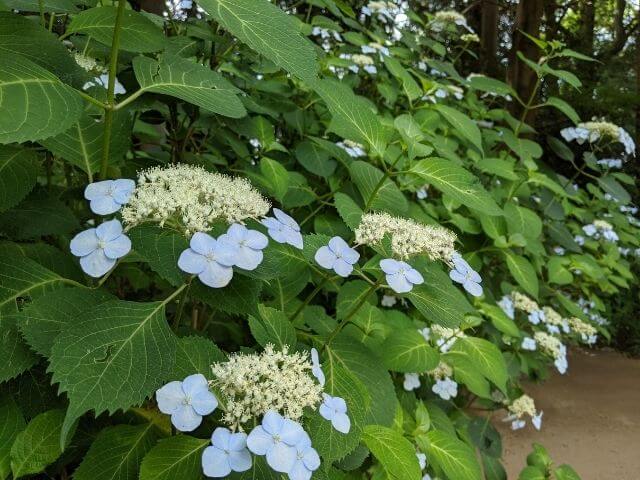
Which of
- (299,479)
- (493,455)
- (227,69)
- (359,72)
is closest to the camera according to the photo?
(299,479)

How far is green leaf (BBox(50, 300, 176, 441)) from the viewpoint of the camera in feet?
1.89

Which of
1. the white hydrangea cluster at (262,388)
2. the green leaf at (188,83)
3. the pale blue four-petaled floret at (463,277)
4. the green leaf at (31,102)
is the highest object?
the green leaf at (188,83)

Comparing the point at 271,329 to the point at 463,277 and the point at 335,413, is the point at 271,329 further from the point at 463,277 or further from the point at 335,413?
the point at 463,277

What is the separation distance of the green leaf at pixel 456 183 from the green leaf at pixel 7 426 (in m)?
0.81

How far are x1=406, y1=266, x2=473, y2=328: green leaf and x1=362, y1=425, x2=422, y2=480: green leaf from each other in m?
0.21

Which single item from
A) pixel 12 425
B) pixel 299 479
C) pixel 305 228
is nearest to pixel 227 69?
pixel 305 228

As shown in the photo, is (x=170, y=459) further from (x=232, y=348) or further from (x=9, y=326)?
(x=232, y=348)

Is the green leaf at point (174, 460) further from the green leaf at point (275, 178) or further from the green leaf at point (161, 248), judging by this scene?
the green leaf at point (275, 178)

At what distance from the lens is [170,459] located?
2.16ft

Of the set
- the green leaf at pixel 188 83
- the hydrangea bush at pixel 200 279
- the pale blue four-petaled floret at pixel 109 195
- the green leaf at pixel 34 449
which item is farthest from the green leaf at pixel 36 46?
the green leaf at pixel 34 449

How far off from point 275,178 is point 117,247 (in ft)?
2.30

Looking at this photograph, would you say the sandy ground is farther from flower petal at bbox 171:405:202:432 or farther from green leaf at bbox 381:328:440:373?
flower petal at bbox 171:405:202:432

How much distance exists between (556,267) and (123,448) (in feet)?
6.73

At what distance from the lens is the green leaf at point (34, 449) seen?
2.31 ft
